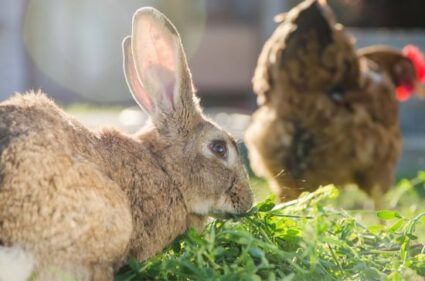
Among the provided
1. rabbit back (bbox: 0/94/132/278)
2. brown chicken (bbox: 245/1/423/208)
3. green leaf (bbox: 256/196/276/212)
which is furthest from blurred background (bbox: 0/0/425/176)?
rabbit back (bbox: 0/94/132/278)

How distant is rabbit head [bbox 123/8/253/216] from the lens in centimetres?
366

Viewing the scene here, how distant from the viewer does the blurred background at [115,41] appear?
1435 cm

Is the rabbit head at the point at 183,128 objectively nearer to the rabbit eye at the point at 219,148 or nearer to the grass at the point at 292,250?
the rabbit eye at the point at 219,148

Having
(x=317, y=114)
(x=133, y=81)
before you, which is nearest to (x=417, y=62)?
(x=317, y=114)

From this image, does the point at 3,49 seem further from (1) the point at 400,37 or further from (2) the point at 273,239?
(2) the point at 273,239

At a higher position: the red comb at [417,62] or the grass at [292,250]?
the red comb at [417,62]

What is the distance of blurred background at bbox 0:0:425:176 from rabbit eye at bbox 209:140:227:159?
10.3 metres

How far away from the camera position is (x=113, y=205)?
3186 mm

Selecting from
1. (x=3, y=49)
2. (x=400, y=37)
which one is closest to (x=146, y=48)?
(x=400, y=37)

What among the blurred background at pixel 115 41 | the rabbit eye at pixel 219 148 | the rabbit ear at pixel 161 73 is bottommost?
the rabbit eye at pixel 219 148

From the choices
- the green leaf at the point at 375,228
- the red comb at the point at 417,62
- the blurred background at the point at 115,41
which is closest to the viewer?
the green leaf at the point at 375,228

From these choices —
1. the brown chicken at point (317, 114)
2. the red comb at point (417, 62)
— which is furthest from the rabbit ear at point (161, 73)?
the red comb at point (417, 62)

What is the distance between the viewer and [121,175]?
3396 millimetres

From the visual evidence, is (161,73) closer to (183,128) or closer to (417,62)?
(183,128)
